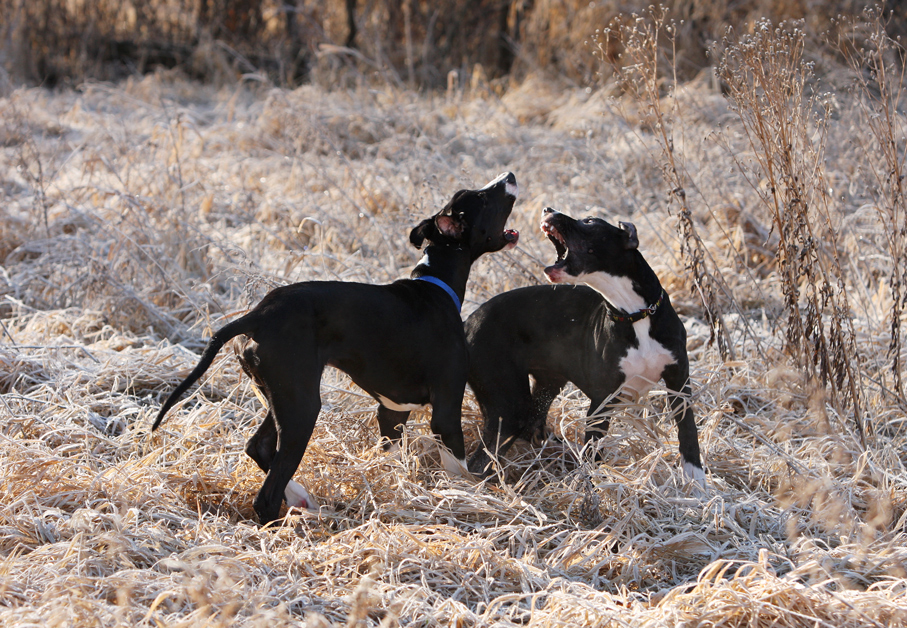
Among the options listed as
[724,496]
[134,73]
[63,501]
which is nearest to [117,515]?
[63,501]

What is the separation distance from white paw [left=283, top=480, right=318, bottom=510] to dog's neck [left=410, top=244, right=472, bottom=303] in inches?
35.1

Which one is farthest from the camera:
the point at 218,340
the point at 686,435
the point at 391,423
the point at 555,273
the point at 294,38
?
the point at 294,38

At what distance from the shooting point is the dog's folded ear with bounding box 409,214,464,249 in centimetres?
329

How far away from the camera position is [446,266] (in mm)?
3322

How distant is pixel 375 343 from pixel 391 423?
0.59 m

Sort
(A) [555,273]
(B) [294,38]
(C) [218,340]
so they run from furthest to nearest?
(B) [294,38] → (A) [555,273] → (C) [218,340]

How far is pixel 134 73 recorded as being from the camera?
41.9ft

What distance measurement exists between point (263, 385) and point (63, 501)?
0.81 meters

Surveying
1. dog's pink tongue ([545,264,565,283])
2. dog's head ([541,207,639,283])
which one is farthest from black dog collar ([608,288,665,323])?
dog's pink tongue ([545,264,565,283])

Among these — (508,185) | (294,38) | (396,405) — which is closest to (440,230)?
(508,185)

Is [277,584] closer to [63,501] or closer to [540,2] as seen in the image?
[63,501]

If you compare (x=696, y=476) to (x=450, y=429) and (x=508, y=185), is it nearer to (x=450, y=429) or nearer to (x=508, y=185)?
(x=450, y=429)

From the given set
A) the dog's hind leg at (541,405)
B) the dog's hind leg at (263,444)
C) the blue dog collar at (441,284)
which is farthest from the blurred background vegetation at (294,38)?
the dog's hind leg at (263,444)

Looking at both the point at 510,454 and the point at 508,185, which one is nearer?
the point at 508,185
